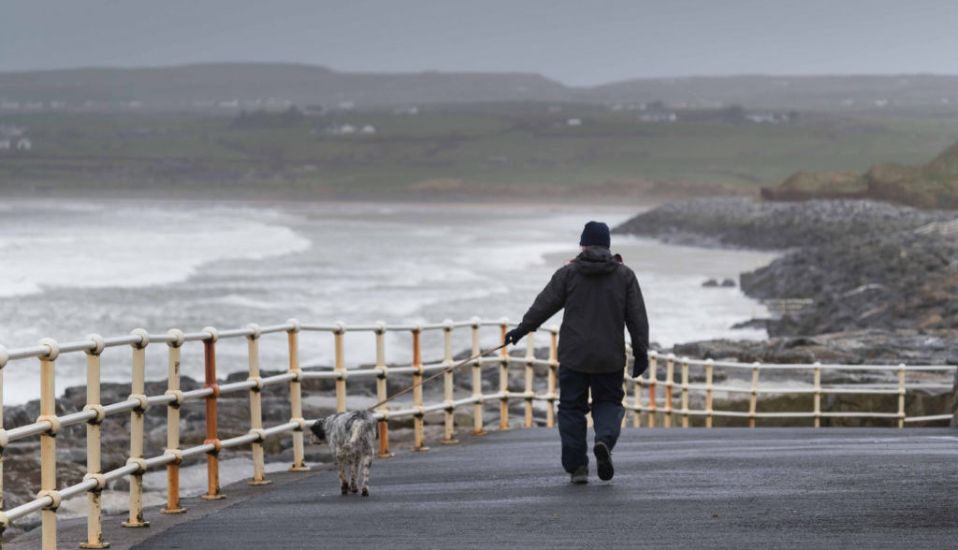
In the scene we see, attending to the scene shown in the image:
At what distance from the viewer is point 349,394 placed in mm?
29000

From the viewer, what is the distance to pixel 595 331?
1220 centimetres

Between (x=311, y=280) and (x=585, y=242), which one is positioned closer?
(x=585, y=242)

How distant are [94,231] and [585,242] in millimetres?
98944

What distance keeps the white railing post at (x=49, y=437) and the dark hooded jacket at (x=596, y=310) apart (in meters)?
3.53

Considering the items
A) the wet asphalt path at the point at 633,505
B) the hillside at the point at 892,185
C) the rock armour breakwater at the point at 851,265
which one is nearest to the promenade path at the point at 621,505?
the wet asphalt path at the point at 633,505

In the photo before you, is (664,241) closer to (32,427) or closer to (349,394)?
(349,394)

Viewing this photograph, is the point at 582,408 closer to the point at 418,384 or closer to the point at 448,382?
the point at 418,384

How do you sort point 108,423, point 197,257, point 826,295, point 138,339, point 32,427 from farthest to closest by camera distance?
point 197,257
point 826,295
point 108,423
point 138,339
point 32,427

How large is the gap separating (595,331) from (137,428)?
3.02m

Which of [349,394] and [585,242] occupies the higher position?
[585,242]

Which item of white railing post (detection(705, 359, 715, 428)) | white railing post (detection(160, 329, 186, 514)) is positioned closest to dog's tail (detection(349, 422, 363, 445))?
white railing post (detection(160, 329, 186, 514))

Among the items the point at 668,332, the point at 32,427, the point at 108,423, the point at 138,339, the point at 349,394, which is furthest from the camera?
the point at 668,332

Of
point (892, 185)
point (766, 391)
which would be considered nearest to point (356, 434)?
point (766, 391)

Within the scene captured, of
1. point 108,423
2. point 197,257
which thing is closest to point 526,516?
point 108,423
